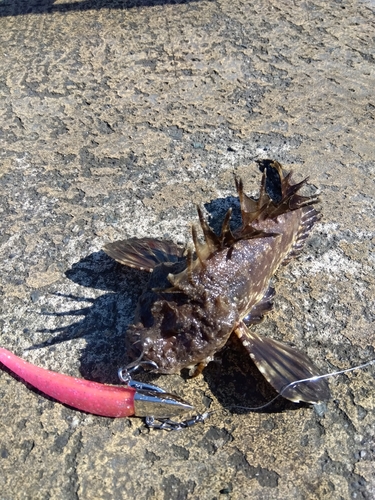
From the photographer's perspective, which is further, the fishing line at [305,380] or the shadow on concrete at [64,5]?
the shadow on concrete at [64,5]

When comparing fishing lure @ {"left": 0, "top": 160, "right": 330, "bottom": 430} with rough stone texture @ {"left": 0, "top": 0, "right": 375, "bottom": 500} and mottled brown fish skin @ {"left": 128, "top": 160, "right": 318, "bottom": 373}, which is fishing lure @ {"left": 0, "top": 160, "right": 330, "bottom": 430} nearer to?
mottled brown fish skin @ {"left": 128, "top": 160, "right": 318, "bottom": 373}

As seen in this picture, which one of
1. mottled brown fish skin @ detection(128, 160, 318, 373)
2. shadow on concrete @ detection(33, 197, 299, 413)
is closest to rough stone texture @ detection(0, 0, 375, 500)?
shadow on concrete @ detection(33, 197, 299, 413)

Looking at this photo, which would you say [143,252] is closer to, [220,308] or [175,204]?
[175,204]

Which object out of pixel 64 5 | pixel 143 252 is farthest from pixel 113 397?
pixel 64 5

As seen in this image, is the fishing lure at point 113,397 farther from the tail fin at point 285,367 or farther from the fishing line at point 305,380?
the tail fin at point 285,367

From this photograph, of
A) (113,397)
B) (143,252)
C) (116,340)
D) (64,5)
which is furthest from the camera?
(64,5)

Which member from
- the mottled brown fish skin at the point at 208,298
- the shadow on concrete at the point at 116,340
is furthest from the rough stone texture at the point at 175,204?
the mottled brown fish skin at the point at 208,298

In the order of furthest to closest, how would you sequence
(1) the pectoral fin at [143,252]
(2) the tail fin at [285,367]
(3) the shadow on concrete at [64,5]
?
(3) the shadow on concrete at [64,5], (1) the pectoral fin at [143,252], (2) the tail fin at [285,367]
